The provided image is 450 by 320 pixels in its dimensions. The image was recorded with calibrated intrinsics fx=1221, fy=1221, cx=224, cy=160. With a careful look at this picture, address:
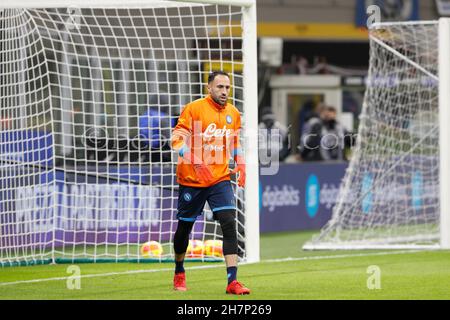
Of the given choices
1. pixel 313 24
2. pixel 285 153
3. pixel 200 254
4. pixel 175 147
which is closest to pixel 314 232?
pixel 285 153

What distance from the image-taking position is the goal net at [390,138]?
1702 cm

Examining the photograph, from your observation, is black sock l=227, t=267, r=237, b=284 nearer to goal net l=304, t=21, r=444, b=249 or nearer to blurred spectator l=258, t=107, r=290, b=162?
goal net l=304, t=21, r=444, b=249

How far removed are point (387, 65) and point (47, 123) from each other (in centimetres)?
545

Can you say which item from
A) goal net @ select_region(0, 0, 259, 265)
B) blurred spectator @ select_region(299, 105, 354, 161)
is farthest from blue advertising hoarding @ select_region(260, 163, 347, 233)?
goal net @ select_region(0, 0, 259, 265)

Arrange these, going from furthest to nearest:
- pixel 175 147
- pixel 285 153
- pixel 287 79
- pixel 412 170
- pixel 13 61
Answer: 1. pixel 287 79
2. pixel 285 153
3. pixel 412 170
4. pixel 13 61
5. pixel 175 147

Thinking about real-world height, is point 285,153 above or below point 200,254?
above

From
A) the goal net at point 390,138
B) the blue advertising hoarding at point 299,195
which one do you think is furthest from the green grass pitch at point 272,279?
the blue advertising hoarding at point 299,195

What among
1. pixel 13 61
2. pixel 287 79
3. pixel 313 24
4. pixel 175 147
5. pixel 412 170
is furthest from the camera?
pixel 313 24

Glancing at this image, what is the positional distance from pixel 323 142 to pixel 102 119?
25.7 ft

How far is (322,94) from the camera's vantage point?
3077cm

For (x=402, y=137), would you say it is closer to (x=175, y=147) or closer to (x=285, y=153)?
(x=285, y=153)

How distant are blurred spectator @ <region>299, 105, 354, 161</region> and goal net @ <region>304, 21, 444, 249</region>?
9.92ft

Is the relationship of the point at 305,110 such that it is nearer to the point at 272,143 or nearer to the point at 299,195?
the point at 299,195

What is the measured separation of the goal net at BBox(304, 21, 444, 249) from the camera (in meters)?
17.0
